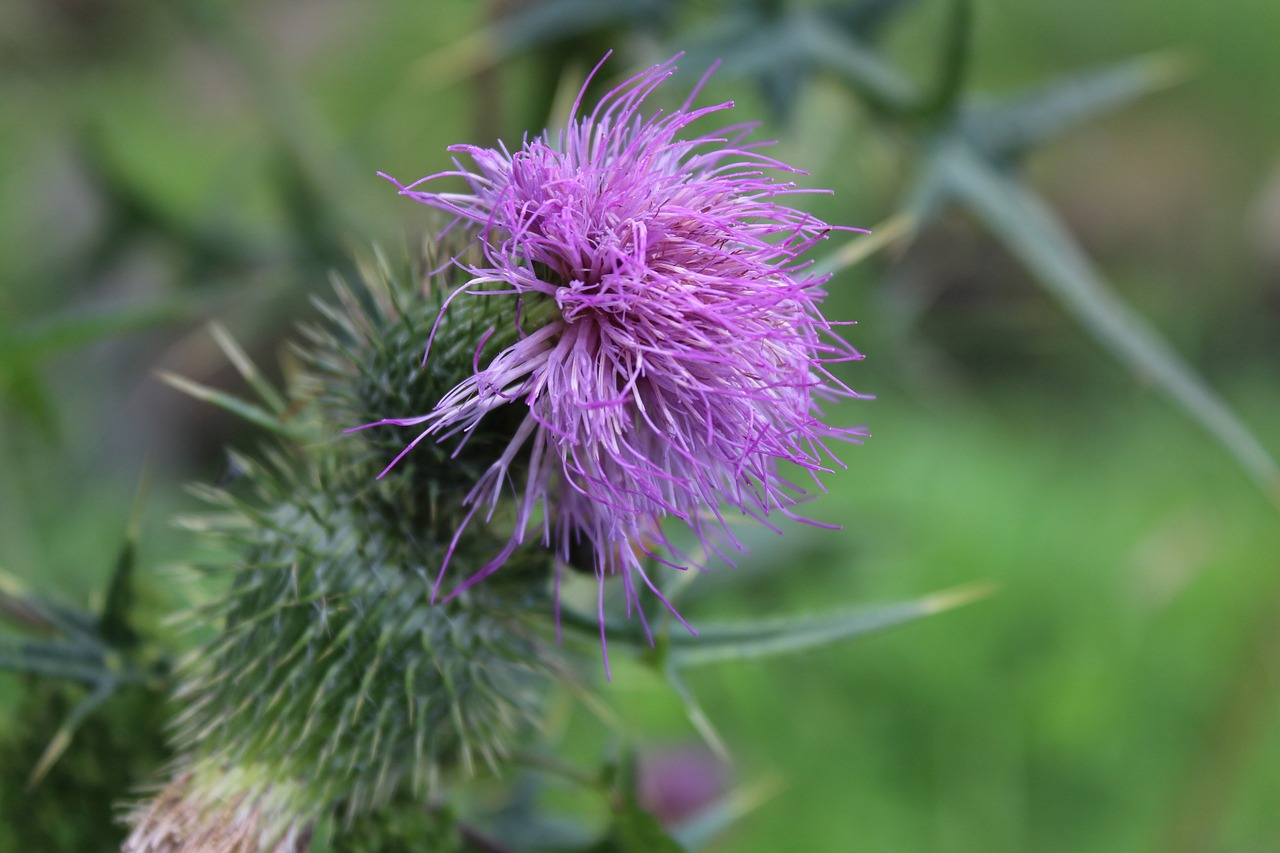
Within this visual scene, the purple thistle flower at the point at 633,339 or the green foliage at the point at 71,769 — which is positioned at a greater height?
the purple thistle flower at the point at 633,339

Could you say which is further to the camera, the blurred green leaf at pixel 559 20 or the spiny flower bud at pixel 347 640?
the blurred green leaf at pixel 559 20

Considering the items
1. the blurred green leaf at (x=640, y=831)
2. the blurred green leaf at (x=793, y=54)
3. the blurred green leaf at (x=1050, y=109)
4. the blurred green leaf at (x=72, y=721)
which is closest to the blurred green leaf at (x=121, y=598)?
the blurred green leaf at (x=72, y=721)

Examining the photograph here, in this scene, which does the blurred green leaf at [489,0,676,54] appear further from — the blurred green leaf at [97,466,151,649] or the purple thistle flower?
the blurred green leaf at [97,466,151,649]

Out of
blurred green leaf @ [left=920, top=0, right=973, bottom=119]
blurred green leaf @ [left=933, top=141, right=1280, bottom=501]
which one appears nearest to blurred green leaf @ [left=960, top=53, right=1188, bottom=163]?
blurred green leaf @ [left=933, top=141, right=1280, bottom=501]

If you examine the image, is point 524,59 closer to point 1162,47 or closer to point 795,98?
point 795,98

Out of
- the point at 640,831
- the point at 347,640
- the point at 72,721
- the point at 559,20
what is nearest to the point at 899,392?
the point at 559,20

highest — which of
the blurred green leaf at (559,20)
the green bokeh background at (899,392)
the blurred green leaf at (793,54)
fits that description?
the blurred green leaf at (559,20)

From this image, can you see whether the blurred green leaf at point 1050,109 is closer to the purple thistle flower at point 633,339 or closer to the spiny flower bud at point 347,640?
the purple thistle flower at point 633,339
